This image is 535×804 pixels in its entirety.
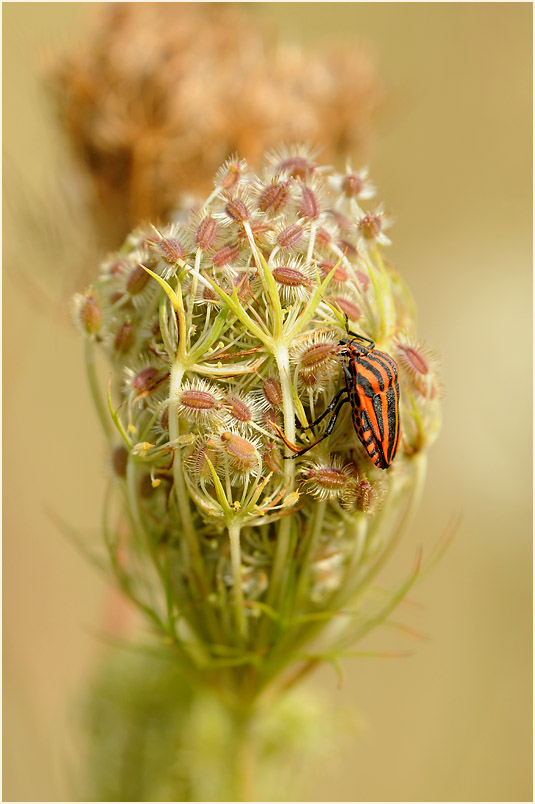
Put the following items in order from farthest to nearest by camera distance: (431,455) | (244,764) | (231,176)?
(431,455)
(244,764)
(231,176)

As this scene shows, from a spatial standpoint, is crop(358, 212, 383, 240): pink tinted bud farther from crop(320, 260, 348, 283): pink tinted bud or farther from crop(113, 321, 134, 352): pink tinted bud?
crop(113, 321, 134, 352): pink tinted bud

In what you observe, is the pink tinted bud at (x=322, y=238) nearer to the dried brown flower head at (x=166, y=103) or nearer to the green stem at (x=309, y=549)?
the green stem at (x=309, y=549)

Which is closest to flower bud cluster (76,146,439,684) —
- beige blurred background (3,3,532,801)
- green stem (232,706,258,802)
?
green stem (232,706,258,802)

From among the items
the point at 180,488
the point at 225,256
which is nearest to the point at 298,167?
the point at 225,256

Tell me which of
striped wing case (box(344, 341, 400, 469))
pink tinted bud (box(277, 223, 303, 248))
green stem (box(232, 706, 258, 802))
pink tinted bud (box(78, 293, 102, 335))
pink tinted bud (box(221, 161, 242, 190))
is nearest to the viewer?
striped wing case (box(344, 341, 400, 469))

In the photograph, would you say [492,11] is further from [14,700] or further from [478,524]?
[14,700]

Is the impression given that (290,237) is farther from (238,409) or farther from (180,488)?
(180,488)
